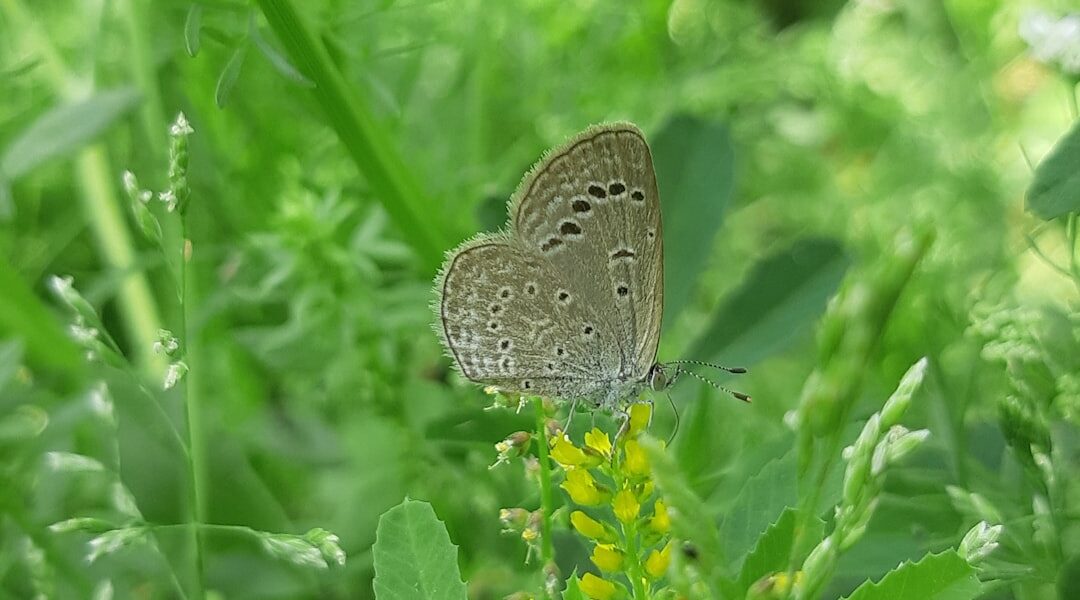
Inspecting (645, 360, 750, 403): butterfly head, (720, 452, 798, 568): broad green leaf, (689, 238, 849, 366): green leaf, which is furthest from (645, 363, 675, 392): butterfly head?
(720, 452, 798, 568): broad green leaf

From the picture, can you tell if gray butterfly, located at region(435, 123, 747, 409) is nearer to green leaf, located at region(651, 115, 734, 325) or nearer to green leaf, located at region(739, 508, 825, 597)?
green leaf, located at region(651, 115, 734, 325)

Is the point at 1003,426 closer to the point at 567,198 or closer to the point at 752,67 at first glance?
the point at 567,198

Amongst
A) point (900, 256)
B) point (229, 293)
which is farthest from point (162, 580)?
point (900, 256)

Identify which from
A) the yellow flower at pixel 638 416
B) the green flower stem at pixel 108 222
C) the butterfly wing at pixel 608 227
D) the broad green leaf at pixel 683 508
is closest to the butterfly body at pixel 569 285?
the butterfly wing at pixel 608 227

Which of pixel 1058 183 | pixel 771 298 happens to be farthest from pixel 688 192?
pixel 1058 183

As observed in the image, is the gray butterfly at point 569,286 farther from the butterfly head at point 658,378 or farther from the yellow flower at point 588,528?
the yellow flower at point 588,528

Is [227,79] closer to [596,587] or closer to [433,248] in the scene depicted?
[433,248]

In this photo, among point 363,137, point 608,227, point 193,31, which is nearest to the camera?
point 193,31
